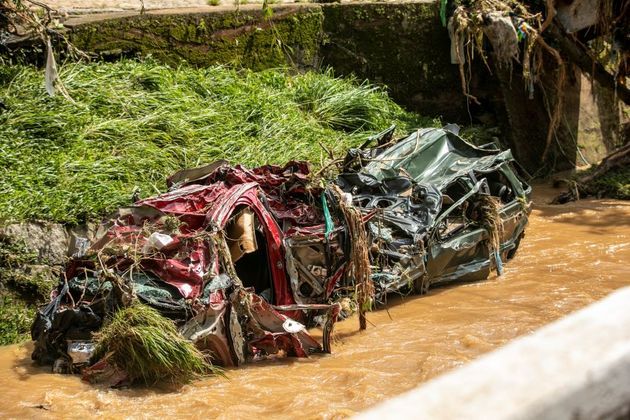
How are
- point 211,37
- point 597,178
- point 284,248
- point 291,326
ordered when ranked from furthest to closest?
point 211,37
point 597,178
point 284,248
point 291,326

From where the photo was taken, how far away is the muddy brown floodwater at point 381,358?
605 cm

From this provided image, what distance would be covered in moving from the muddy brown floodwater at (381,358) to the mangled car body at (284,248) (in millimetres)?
216

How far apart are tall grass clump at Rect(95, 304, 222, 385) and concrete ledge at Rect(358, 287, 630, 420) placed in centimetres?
500

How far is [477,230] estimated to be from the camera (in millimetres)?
8531

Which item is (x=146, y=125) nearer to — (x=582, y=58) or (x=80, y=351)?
(x=80, y=351)

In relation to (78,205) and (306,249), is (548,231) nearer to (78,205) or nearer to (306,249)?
(306,249)

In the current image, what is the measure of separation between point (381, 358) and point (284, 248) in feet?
3.72

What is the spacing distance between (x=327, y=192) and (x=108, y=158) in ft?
10.5

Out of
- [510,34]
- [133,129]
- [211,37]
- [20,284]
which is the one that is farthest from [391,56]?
[20,284]

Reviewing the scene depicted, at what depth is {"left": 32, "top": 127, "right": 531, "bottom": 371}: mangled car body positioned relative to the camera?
6.61m

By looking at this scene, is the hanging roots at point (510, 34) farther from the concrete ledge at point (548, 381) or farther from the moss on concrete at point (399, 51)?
the concrete ledge at point (548, 381)

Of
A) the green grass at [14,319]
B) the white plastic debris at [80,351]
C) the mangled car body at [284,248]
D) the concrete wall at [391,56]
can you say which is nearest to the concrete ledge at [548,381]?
the mangled car body at [284,248]

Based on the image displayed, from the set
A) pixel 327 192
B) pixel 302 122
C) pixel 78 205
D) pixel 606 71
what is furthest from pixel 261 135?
pixel 606 71

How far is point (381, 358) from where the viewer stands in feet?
22.8
